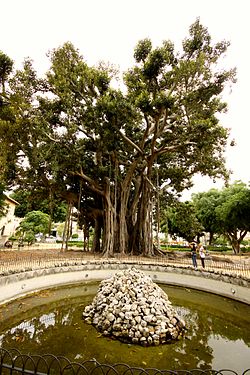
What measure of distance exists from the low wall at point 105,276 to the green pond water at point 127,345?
1.36 feet

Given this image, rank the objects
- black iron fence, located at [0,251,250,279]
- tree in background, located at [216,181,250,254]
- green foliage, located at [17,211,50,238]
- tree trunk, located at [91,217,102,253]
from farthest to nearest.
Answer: tree in background, located at [216,181,250,254], green foliage, located at [17,211,50,238], tree trunk, located at [91,217,102,253], black iron fence, located at [0,251,250,279]

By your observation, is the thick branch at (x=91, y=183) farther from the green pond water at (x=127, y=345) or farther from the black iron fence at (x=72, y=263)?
the green pond water at (x=127, y=345)

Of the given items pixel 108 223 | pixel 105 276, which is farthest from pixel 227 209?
pixel 105 276

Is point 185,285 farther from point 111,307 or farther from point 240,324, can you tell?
point 111,307

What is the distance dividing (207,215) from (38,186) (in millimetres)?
17255

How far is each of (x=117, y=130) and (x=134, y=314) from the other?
31.2 feet

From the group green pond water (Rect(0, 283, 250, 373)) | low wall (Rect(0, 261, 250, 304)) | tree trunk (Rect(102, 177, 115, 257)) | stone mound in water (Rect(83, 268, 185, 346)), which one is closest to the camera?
green pond water (Rect(0, 283, 250, 373))

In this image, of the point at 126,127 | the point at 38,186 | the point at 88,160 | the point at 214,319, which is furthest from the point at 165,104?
the point at 38,186

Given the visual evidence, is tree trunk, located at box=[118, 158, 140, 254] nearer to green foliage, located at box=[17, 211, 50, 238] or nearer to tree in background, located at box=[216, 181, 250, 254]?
green foliage, located at box=[17, 211, 50, 238]

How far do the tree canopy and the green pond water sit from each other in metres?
7.48

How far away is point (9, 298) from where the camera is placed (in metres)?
7.22

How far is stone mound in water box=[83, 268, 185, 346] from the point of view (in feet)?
15.8

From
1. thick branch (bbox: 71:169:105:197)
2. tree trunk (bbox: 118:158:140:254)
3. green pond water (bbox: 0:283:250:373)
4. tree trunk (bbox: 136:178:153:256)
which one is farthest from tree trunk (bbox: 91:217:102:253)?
green pond water (bbox: 0:283:250:373)

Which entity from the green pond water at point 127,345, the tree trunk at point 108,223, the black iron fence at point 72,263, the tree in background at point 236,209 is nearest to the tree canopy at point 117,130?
the tree trunk at point 108,223
